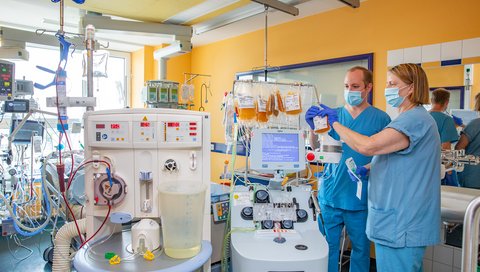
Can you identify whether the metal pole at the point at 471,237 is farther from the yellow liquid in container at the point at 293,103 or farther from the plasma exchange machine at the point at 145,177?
the yellow liquid in container at the point at 293,103

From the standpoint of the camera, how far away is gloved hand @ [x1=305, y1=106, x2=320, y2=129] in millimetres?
1830

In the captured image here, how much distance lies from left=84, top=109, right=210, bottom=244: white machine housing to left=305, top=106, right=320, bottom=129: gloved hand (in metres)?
0.62

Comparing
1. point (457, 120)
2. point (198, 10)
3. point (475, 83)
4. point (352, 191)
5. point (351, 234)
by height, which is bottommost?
point (351, 234)

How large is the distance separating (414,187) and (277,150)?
69 centimetres

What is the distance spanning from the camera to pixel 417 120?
5.04ft

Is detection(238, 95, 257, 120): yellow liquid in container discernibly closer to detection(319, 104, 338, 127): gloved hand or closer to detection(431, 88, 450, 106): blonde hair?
detection(319, 104, 338, 127): gloved hand

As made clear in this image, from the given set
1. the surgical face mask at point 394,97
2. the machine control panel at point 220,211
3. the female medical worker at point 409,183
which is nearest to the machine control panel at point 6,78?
the machine control panel at point 220,211

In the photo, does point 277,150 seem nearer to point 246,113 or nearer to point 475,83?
point 246,113

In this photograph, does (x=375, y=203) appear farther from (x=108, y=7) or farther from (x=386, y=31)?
(x=108, y=7)

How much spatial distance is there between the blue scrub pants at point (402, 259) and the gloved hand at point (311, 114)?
729 millimetres

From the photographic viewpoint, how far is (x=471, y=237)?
2.84 feet

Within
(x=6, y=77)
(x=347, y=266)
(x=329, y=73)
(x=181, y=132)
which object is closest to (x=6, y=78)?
(x=6, y=77)

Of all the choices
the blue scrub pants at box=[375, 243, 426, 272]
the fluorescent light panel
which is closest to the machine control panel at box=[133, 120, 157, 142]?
the blue scrub pants at box=[375, 243, 426, 272]

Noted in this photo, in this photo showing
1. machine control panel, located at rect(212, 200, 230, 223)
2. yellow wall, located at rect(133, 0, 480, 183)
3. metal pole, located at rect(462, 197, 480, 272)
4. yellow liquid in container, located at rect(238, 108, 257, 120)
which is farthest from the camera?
yellow wall, located at rect(133, 0, 480, 183)
